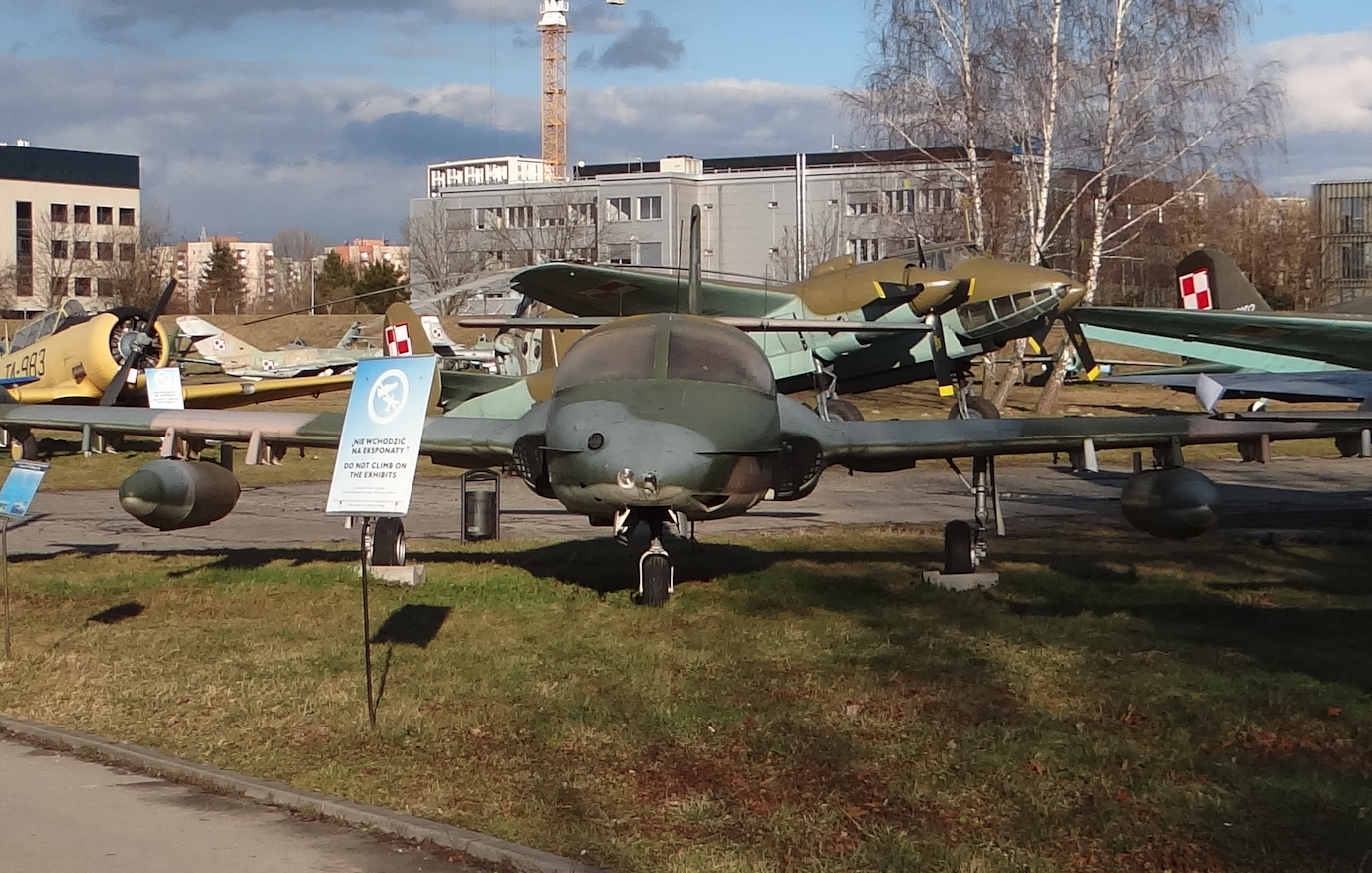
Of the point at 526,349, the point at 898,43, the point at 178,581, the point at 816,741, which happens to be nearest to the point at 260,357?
the point at 898,43

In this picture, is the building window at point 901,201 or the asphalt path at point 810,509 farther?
the building window at point 901,201

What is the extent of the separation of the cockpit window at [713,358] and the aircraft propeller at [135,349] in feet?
60.4

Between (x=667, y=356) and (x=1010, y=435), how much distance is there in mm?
3194

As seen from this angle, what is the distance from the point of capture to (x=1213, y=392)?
1196 cm

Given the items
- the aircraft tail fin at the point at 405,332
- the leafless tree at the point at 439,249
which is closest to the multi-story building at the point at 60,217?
A: the leafless tree at the point at 439,249

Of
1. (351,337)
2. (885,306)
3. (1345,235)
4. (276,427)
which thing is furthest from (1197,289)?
(1345,235)

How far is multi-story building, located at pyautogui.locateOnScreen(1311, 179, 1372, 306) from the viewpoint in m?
77.1

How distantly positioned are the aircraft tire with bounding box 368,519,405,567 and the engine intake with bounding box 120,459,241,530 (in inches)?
54.3

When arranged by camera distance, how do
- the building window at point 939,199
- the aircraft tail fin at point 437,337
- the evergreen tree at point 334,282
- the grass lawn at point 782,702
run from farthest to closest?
the evergreen tree at point 334,282
the aircraft tail fin at point 437,337
the building window at point 939,199
the grass lawn at point 782,702

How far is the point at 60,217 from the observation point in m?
108

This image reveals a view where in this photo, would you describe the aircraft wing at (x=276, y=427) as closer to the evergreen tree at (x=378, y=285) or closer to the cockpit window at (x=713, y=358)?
the cockpit window at (x=713, y=358)

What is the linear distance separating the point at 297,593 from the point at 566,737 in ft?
18.4

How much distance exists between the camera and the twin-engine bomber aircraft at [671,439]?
421 inches

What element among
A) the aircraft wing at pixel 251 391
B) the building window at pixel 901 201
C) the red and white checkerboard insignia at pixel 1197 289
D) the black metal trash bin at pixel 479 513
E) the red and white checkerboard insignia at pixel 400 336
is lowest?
the black metal trash bin at pixel 479 513
